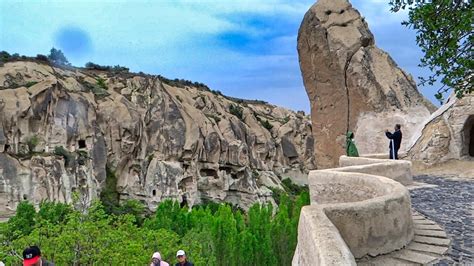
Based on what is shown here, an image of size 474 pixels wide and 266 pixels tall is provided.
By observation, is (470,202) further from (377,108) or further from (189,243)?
(377,108)

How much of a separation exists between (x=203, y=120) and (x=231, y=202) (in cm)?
1139

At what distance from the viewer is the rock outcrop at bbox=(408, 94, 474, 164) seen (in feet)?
56.4

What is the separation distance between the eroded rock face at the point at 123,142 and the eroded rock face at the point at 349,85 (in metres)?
20.1

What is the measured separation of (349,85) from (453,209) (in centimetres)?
1431

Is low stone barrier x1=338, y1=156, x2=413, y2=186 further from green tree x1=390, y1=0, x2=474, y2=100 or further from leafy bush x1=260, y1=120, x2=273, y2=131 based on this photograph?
leafy bush x1=260, y1=120, x2=273, y2=131

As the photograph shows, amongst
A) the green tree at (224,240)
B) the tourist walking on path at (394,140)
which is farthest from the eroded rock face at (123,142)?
the tourist walking on path at (394,140)

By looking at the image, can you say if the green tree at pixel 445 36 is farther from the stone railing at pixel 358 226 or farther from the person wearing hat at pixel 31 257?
the person wearing hat at pixel 31 257

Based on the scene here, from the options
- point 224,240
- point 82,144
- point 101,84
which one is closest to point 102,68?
point 101,84

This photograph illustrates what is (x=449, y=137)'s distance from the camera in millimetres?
17328

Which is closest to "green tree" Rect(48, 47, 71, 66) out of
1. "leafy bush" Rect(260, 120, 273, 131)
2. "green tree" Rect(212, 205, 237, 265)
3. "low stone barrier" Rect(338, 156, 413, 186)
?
"leafy bush" Rect(260, 120, 273, 131)

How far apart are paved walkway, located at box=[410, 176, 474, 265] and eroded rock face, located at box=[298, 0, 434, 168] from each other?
7803 mm

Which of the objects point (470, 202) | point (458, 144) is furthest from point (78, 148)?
point (470, 202)

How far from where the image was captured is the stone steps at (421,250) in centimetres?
609

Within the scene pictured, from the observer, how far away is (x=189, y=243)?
1548cm
